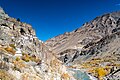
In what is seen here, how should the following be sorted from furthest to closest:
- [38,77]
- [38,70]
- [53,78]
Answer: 1. [53,78]
2. [38,70]
3. [38,77]

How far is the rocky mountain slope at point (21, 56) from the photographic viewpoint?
73.5 ft

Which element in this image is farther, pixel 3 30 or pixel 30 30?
pixel 30 30

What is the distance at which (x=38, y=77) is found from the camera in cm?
2591

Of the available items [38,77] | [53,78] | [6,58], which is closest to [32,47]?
[53,78]

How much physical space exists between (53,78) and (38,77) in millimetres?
4833

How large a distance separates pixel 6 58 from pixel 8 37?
456 inches

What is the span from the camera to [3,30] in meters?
35.3

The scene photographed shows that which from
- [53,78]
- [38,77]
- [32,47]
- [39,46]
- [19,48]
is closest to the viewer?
[38,77]

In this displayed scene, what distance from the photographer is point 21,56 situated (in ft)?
97.2

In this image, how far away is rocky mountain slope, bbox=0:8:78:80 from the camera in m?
22.4

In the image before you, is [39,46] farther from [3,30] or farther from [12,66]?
[12,66]

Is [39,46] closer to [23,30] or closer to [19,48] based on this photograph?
[23,30]

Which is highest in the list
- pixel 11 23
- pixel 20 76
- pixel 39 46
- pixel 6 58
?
pixel 11 23

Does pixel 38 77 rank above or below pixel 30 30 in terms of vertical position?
below
